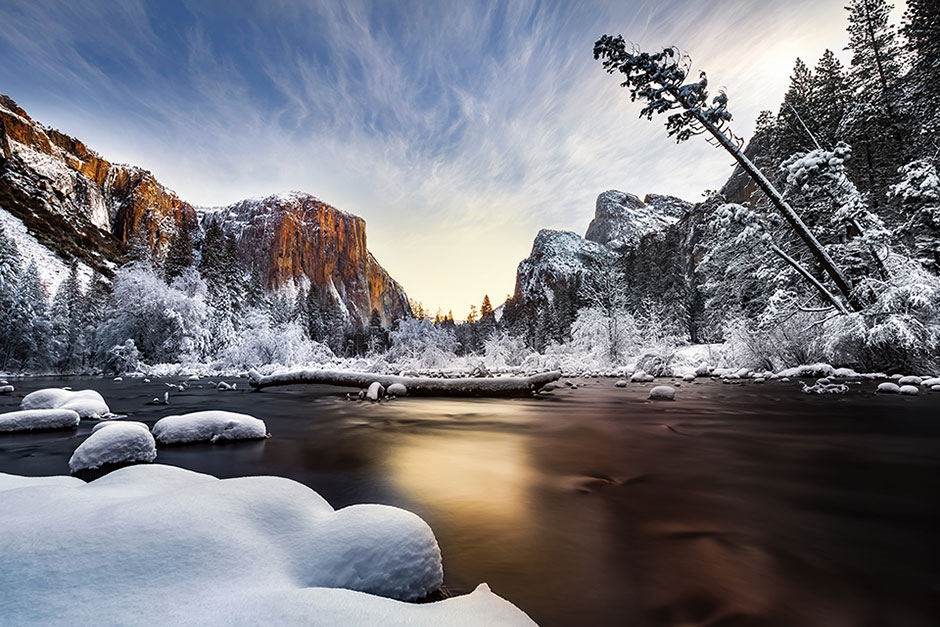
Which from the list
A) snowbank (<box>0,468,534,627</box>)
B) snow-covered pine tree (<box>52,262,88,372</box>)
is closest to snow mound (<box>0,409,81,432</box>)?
snowbank (<box>0,468,534,627</box>)

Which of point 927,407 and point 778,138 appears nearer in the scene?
point 927,407

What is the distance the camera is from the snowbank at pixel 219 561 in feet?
3.04

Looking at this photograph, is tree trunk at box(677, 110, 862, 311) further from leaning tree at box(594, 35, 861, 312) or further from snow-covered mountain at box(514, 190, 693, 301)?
snow-covered mountain at box(514, 190, 693, 301)

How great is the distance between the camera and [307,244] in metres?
125

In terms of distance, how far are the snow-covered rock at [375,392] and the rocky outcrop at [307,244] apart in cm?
11502

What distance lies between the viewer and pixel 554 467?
11.5 feet

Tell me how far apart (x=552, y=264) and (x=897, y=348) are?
4442 inches

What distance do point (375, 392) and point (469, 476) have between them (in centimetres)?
714

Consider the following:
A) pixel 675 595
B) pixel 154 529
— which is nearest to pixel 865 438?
pixel 675 595

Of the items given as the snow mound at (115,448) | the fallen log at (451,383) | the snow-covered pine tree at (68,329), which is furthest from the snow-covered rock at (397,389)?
the snow-covered pine tree at (68,329)

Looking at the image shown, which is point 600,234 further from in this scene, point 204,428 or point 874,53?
point 204,428

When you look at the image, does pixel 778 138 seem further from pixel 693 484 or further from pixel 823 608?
pixel 823 608

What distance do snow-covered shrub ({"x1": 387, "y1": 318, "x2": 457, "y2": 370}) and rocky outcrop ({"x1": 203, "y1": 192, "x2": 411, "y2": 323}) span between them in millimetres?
94227

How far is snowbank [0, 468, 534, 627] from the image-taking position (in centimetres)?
93
